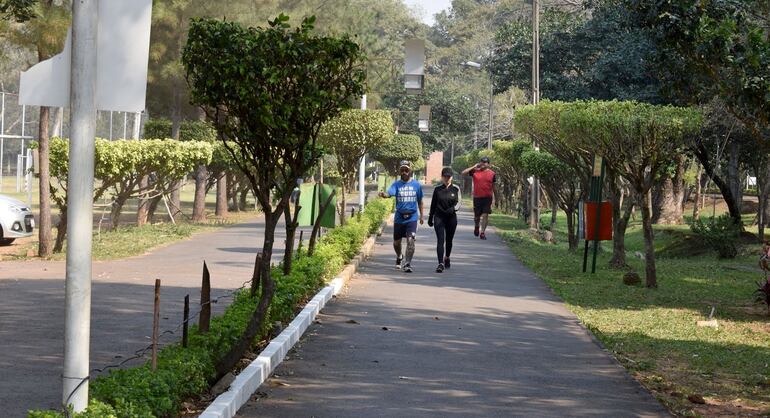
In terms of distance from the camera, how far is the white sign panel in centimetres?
582

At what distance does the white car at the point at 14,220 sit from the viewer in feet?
78.1

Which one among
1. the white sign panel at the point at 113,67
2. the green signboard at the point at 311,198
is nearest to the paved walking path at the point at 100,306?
the green signboard at the point at 311,198

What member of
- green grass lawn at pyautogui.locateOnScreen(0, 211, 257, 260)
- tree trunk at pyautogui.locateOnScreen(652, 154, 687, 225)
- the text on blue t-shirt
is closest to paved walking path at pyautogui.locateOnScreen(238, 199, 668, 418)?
the text on blue t-shirt

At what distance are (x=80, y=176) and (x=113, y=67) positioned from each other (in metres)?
0.56

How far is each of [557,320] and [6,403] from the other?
Result: 7.69 m

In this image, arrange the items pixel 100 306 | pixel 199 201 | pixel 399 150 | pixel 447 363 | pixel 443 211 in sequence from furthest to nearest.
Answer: pixel 399 150
pixel 199 201
pixel 443 211
pixel 100 306
pixel 447 363

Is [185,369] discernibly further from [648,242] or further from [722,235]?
[722,235]

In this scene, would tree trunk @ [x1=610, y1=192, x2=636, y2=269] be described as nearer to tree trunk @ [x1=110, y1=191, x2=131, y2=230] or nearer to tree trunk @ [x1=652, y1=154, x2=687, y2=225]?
tree trunk @ [x1=110, y1=191, x2=131, y2=230]

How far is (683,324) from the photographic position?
45.8ft

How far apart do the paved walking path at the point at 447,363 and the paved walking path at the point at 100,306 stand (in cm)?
144

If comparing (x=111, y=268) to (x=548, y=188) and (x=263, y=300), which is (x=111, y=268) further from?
(x=548, y=188)

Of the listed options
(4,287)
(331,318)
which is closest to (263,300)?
(331,318)

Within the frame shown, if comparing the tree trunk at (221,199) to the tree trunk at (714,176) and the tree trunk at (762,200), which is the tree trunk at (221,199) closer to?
the tree trunk at (714,176)

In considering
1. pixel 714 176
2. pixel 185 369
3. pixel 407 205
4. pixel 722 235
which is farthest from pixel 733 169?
pixel 185 369
